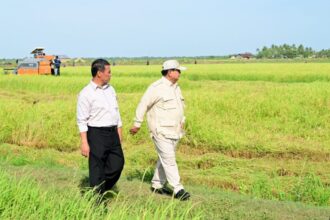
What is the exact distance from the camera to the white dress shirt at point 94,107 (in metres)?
4.98

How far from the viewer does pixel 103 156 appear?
510 centimetres

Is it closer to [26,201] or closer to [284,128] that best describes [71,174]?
[26,201]

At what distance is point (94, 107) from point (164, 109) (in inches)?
35.0

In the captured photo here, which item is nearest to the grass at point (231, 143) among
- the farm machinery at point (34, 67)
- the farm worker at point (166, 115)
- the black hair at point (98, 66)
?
the farm worker at point (166, 115)

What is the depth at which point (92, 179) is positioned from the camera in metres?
5.11

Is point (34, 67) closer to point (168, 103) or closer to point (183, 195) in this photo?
point (168, 103)

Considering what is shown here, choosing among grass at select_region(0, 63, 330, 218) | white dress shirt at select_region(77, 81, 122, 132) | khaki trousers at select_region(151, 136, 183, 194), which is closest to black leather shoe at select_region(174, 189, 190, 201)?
khaki trousers at select_region(151, 136, 183, 194)

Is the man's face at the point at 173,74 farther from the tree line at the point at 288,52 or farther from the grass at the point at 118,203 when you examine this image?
the tree line at the point at 288,52

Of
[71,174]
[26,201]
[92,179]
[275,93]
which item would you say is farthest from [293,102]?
[26,201]

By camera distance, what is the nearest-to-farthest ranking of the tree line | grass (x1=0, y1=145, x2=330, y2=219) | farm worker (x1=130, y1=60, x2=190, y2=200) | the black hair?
grass (x1=0, y1=145, x2=330, y2=219)
the black hair
farm worker (x1=130, y1=60, x2=190, y2=200)
the tree line

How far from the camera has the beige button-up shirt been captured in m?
5.53

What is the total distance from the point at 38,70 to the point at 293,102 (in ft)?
67.4

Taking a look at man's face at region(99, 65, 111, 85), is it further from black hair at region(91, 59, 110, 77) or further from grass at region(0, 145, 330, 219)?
grass at region(0, 145, 330, 219)

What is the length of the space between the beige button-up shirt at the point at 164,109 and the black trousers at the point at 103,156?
537 millimetres
